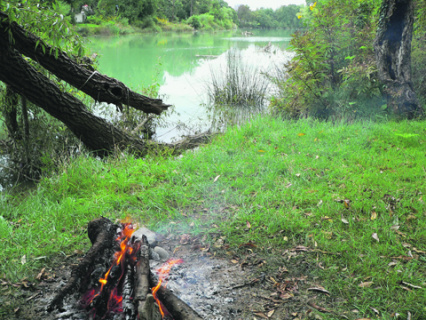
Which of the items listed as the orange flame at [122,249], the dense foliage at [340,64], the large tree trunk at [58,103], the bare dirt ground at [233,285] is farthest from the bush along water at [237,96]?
the orange flame at [122,249]

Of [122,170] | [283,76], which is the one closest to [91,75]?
[122,170]

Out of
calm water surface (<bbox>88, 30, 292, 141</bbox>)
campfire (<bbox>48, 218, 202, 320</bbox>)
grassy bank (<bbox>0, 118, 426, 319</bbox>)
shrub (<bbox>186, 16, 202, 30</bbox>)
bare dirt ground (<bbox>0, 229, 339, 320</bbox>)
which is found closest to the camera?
campfire (<bbox>48, 218, 202, 320</bbox>)

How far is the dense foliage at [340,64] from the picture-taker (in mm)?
6172

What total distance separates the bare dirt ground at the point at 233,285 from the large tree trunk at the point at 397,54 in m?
4.21

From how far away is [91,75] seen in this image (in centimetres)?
446

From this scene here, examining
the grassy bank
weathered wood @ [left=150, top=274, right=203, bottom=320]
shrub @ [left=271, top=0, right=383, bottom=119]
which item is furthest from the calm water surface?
weathered wood @ [left=150, top=274, right=203, bottom=320]

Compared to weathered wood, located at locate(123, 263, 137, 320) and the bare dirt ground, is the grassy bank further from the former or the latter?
weathered wood, located at locate(123, 263, 137, 320)

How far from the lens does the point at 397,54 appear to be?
568 centimetres

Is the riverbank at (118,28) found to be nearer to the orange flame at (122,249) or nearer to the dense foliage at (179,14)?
the dense foliage at (179,14)

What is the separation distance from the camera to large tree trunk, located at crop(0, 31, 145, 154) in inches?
164

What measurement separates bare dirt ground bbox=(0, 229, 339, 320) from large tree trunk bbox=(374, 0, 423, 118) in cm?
421

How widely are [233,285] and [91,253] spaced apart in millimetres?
1014

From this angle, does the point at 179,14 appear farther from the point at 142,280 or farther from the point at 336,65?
the point at 142,280

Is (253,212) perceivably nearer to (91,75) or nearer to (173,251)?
(173,251)
